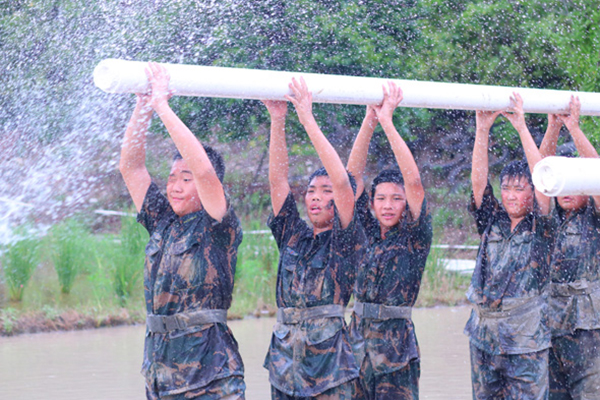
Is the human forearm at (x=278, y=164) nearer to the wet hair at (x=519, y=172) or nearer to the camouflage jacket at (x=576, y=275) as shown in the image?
the wet hair at (x=519, y=172)

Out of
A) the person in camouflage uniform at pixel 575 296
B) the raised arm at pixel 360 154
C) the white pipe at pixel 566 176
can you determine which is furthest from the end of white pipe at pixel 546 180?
the person in camouflage uniform at pixel 575 296

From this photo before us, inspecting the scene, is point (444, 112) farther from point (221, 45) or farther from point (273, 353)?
point (273, 353)

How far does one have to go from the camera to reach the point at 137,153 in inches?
162

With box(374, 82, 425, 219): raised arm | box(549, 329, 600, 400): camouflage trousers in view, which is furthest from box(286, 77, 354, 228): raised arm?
box(549, 329, 600, 400): camouflage trousers

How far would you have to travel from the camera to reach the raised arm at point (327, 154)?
3.95 meters

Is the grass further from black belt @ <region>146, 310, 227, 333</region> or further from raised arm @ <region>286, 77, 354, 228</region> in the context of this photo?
raised arm @ <region>286, 77, 354, 228</region>

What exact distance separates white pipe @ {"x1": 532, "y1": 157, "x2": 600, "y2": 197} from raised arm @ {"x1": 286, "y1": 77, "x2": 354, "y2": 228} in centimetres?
84

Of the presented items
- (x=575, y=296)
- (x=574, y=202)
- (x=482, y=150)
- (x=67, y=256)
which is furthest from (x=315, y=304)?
(x=67, y=256)

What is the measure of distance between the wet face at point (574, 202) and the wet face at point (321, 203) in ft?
5.36

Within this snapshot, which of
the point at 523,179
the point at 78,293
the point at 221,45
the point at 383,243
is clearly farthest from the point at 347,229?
the point at 221,45

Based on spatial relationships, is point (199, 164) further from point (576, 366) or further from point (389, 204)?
point (576, 366)

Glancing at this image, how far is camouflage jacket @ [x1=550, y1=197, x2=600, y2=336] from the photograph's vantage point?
5.08m

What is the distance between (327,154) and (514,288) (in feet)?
4.39

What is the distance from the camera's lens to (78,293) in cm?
960
